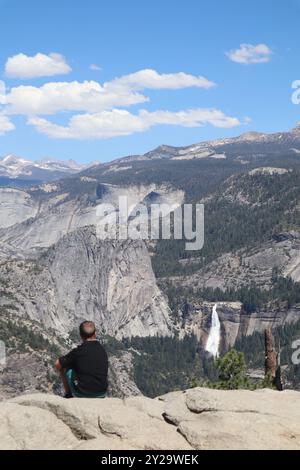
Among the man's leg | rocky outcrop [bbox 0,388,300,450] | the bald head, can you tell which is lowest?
rocky outcrop [bbox 0,388,300,450]

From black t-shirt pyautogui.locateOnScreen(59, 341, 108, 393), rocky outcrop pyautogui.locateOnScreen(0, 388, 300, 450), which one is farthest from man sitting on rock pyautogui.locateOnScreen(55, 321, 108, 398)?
rocky outcrop pyautogui.locateOnScreen(0, 388, 300, 450)

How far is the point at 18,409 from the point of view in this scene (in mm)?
26125

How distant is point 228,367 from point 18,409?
44.6 m

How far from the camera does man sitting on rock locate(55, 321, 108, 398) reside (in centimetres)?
2672

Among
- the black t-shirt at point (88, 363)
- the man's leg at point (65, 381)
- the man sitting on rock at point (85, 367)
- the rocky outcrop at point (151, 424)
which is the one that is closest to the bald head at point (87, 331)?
the man sitting on rock at point (85, 367)

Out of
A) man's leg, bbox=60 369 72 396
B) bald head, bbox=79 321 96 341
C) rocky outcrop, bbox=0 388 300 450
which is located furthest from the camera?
man's leg, bbox=60 369 72 396

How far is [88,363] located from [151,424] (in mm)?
3527

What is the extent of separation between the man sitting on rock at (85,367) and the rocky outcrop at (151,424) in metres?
0.72

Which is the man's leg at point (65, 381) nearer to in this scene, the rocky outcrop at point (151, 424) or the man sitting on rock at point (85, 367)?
the man sitting on rock at point (85, 367)

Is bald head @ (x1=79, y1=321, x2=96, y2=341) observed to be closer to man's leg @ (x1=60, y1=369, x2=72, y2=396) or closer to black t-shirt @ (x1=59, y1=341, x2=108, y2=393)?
black t-shirt @ (x1=59, y1=341, x2=108, y2=393)

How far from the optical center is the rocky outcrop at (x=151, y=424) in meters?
24.0

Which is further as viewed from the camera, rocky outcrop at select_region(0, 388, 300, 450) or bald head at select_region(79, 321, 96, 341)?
bald head at select_region(79, 321, 96, 341)
